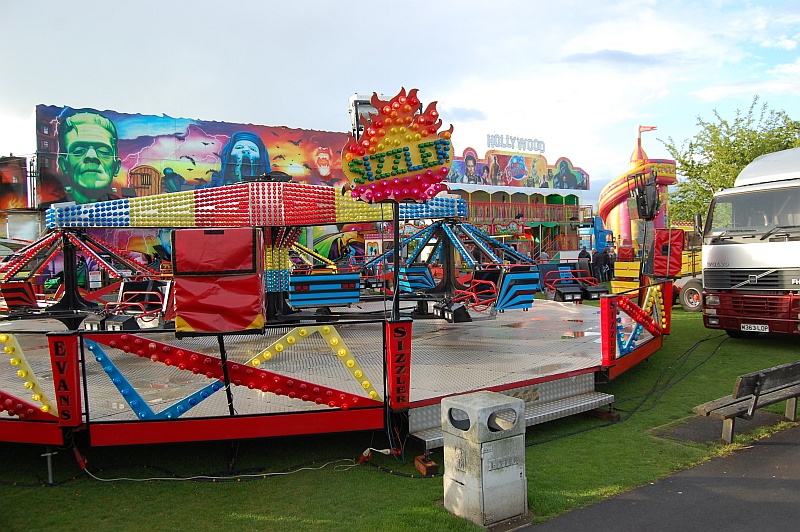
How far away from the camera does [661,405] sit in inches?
273

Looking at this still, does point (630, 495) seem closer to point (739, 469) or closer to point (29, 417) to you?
point (739, 469)

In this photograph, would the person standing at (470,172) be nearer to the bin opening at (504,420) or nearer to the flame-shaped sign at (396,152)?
the flame-shaped sign at (396,152)

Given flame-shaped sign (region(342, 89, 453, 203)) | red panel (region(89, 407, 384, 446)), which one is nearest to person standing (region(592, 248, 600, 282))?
flame-shaped sign (region(342, 89, 453, 203))

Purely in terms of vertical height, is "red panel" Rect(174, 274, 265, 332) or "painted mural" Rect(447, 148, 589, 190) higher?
"painted mural" Rect(447, 148, 589, 190)

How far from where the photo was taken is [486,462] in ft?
13.2

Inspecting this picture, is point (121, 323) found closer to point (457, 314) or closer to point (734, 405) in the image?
point (457, 314)

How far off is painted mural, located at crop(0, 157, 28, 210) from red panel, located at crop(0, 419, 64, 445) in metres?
22.9

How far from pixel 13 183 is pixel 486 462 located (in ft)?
85.7

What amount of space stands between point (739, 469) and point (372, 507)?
3.02 m

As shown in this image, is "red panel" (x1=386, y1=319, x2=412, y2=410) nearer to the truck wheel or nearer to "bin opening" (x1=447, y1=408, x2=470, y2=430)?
"bin opening" (x1=447, y1=408, x2=470, y2=430)

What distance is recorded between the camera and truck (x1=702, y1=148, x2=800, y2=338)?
30.9 feet

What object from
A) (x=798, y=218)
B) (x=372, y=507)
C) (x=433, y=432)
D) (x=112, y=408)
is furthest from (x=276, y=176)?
(x=798, y=218)

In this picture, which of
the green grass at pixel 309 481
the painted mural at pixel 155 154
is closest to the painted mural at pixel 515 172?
the painted mural at pixel 155 154

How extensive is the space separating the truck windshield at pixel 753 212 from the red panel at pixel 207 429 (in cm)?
837
